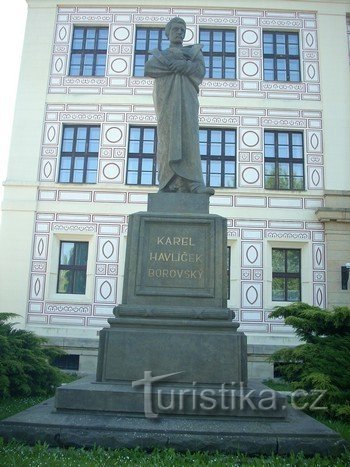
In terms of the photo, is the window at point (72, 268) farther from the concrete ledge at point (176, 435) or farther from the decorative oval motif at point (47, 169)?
the concrete ledge at point (176, 435)

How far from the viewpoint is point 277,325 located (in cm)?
1694

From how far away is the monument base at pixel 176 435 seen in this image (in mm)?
4617

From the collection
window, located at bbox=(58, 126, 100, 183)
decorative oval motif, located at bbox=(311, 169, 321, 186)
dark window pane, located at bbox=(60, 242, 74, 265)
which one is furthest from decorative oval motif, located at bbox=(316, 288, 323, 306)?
window, located at bbox=(58, 126, 100, 183)

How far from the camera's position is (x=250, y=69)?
19.3 m

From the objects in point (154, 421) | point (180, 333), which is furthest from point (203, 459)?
point (180, 333)

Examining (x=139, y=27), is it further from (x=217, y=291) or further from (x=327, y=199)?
(x=217, y=291)

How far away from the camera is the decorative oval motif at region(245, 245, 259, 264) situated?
1756 cm

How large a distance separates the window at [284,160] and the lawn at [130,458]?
14551 mm

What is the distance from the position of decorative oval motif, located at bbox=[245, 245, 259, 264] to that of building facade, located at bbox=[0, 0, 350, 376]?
0.26ft

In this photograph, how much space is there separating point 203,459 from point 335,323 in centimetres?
492

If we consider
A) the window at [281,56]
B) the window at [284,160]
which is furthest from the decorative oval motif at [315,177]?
the window at [281,56]

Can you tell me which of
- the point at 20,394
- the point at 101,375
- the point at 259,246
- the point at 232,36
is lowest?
the point at 20,394

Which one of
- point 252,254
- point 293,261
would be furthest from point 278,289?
point 252,254

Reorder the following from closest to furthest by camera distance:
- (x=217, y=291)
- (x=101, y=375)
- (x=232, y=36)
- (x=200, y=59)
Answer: (x=101, y=375) → (x=217, y=291) → (x=200, y=59) → (x=232, y=36)
